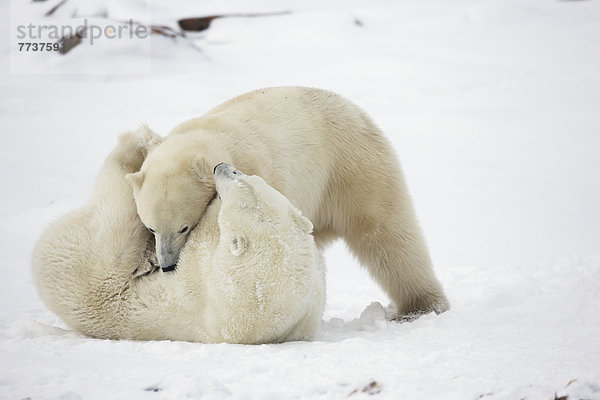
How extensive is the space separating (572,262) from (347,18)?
480 inches

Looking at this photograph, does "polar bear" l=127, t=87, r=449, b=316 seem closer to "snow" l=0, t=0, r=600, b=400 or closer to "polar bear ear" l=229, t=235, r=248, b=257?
"snow" l=0, t=0, r=600, b=400

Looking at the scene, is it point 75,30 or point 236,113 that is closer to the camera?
point 236,113

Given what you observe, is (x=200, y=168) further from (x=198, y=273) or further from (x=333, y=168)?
(x=333, y=168)

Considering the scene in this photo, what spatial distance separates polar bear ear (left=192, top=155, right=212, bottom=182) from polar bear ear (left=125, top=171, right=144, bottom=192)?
0.74 ft

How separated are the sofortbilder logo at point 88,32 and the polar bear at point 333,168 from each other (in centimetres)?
934

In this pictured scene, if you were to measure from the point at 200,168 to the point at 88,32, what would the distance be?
1051 cm

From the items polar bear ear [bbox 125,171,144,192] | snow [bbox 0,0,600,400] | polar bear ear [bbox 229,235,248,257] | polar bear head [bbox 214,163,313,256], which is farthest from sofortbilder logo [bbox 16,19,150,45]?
polar bear ear [bbox 229,235,248,257]

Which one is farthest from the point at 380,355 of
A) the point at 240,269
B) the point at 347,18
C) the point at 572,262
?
the point at 347,18

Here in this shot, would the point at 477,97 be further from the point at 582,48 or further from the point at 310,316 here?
the point at 310,316

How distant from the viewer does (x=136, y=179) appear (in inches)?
112

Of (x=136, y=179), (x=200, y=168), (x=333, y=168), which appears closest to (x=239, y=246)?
(x=200, y=168)

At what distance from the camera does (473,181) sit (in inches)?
301

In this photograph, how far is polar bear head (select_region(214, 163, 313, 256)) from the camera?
2.50 meters

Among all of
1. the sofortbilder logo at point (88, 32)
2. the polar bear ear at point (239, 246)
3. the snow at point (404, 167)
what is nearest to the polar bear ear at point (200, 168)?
the polar bear ear at point (239, 246)
